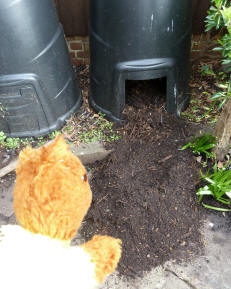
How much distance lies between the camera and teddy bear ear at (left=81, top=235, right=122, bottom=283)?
1286 mm

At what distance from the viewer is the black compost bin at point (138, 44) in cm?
188

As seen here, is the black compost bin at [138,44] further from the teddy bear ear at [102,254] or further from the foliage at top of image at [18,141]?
the teddy bear ear at [102,254]

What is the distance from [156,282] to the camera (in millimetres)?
1751

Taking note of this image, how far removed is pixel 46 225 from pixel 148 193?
0.99m

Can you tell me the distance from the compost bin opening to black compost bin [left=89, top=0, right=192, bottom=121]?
0.15 m

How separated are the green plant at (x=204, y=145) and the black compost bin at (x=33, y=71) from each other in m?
1.07

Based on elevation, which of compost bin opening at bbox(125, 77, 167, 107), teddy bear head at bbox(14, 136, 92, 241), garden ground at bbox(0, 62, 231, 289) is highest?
teddy bear head at bbox(14, 136, 92, 241)

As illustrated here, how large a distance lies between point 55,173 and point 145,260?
1022 millimetres

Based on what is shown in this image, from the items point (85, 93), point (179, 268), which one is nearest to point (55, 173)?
point (179, 268)

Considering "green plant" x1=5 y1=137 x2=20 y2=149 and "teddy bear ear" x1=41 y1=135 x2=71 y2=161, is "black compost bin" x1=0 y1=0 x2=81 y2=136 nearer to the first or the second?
"green plant" x1=5 y1=137 x2=20 y2=149

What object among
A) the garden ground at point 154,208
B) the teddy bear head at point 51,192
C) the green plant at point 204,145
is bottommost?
the garden ground at point 154,208

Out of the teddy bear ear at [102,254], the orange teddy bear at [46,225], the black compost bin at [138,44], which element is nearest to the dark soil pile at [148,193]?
the black compost bin at [138,44]

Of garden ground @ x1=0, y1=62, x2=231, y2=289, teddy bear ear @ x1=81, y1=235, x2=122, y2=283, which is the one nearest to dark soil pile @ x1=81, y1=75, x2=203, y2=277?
garden ground @ x1=0, y1=62, x2=231, y2=289

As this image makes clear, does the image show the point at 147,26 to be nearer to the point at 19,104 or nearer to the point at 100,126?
the point at 100,126
